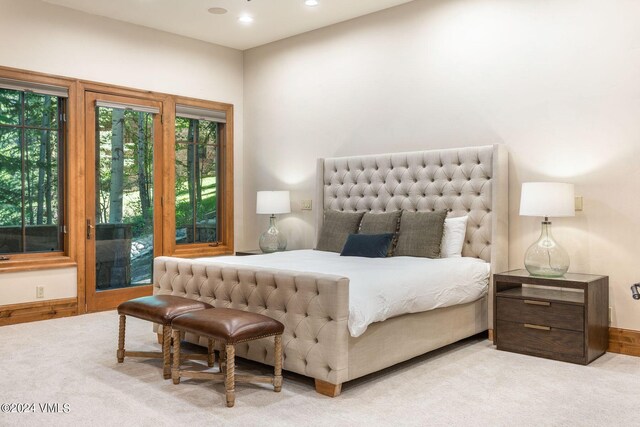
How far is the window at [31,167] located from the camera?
5.02 m

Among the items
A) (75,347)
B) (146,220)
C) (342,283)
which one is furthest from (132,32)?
(342,283)

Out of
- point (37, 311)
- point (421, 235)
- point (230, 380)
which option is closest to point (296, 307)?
point (230, 380)

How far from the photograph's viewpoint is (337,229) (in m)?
5.24

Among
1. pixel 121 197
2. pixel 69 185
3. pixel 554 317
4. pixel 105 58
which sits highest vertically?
pixel 105 58

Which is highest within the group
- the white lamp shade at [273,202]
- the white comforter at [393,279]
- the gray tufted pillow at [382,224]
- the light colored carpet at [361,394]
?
the white lamp shade at [273,202]

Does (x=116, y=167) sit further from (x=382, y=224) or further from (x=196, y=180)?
(x=382, y=224)

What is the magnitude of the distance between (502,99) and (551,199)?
111 centimetres

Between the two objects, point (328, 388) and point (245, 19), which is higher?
point (245, 19)

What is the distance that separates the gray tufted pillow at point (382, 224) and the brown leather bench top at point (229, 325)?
193 cm

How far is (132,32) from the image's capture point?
5848 mm

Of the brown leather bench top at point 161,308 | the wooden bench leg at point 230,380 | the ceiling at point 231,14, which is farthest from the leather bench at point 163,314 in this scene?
the ceiling at point 231,14

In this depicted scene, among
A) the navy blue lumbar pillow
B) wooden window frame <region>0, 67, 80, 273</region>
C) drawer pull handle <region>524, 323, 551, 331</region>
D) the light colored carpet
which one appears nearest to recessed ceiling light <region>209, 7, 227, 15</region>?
wooden window frame <region>0, 67, 80, 273</region>

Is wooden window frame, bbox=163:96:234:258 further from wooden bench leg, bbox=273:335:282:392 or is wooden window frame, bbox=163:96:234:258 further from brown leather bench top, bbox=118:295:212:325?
wooden bench leg, bbox=273:335:282:392

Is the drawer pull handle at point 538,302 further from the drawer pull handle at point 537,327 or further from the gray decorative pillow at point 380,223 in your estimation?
the gray decorative pillow at point 380,223
